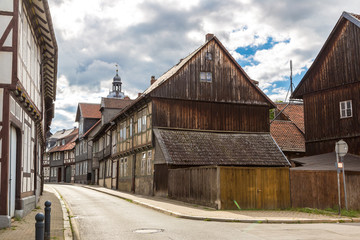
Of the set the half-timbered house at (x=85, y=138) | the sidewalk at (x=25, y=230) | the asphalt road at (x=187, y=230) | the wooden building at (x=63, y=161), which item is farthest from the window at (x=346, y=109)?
the wooden building at (x=63, y=161)

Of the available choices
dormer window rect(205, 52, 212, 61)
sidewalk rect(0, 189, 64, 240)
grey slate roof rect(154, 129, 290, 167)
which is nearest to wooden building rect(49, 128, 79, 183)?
dormer window rect(205, 52, 212, 61)

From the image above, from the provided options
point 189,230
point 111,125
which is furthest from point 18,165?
point 111,125

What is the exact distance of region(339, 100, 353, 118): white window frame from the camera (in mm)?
23086

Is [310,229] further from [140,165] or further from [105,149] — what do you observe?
[105,149]

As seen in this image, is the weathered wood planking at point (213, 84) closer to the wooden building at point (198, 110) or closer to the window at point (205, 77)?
the wooden building at point (198, 110)

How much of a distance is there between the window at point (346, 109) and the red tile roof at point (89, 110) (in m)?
39.3

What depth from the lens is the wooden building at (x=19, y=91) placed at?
10977mm

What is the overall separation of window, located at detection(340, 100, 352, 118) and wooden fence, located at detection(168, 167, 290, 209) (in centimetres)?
760

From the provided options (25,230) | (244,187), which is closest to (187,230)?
(25,230)

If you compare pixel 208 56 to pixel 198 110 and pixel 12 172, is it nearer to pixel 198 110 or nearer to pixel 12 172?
pixel 198 110

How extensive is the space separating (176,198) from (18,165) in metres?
10.9

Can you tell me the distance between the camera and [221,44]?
28.6 m

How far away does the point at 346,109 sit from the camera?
2338cm

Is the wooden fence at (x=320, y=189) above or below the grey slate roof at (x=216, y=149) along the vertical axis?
below
